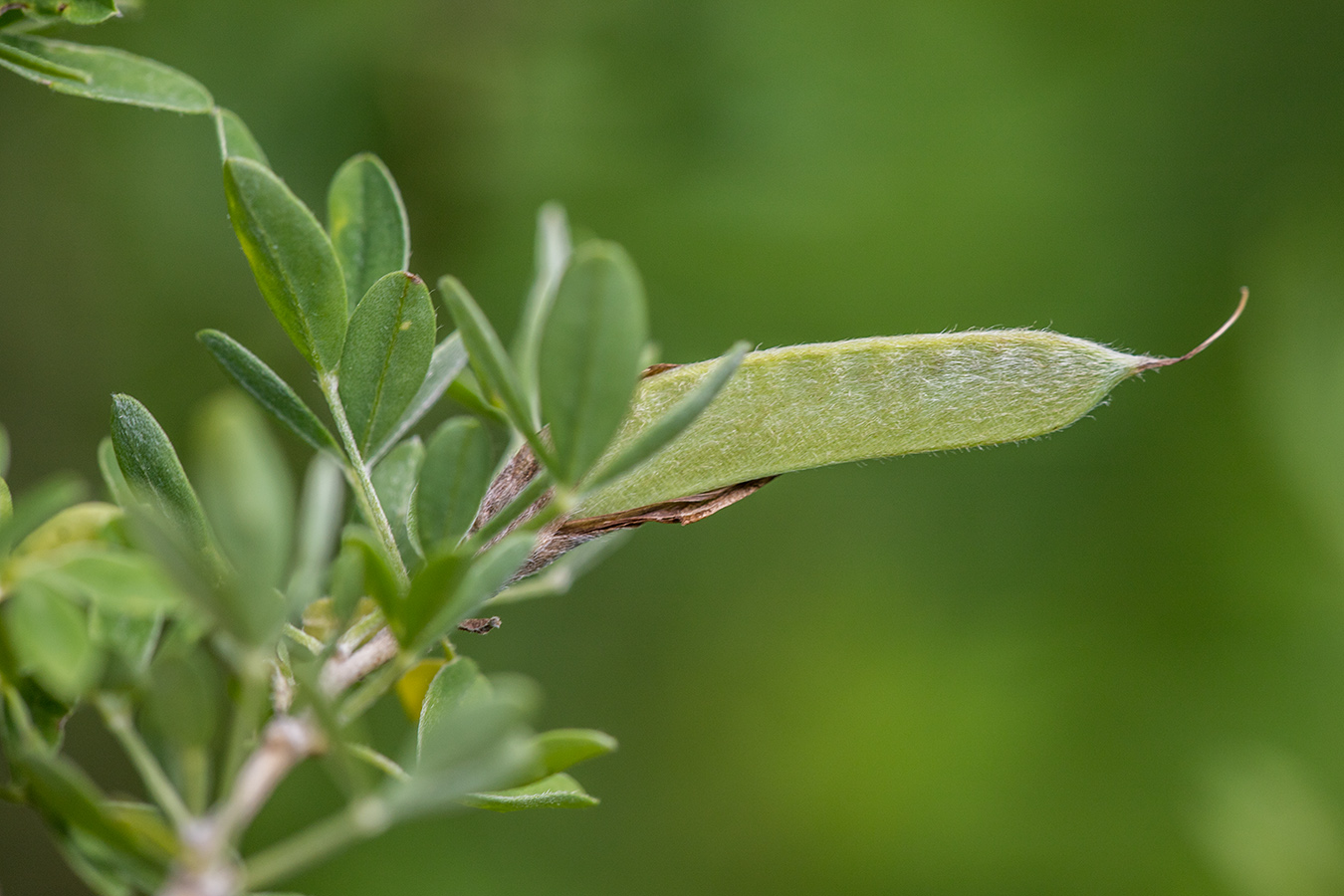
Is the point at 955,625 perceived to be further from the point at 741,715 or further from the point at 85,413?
the point at 85,413

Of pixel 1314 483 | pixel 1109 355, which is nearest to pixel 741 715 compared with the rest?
pixel 1314 483

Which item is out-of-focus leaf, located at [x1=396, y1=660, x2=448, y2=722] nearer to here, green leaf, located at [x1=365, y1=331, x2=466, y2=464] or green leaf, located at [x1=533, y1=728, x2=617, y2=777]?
green leaf, located at [x1=365, y1=331, x2=466, y2=464]

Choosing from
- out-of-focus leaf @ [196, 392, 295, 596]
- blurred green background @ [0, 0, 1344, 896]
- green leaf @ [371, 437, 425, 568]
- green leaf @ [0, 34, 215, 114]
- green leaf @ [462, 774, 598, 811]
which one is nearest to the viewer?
out-of-focus leaf @ [196, 392, 295, 596]

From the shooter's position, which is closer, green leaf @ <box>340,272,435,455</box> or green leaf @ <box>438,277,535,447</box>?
green leaf @ <box>438,277,535,447</box>

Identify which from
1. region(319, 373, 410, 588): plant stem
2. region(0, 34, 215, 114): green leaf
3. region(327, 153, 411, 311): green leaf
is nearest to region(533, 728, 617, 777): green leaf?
region(319, 373, 410, 588): plant stem

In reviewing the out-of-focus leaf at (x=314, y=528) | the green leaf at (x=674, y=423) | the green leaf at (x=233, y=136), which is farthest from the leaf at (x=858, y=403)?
the green leaf at (x=233, y=136)

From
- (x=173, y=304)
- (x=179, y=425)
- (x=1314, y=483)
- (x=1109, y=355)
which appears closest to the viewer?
(x=1109, y=355)
